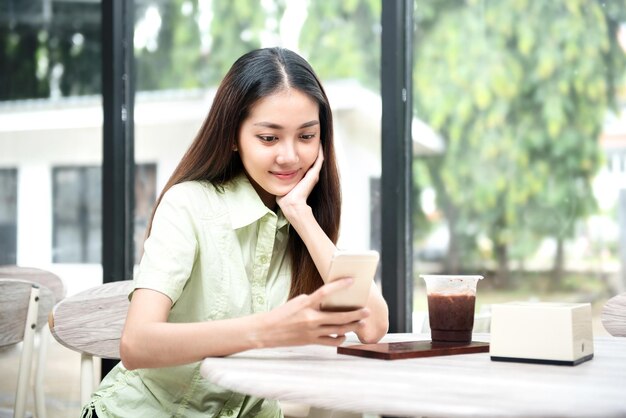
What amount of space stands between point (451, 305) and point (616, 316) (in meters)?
0.64

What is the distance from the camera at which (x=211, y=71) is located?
3150 millimetres

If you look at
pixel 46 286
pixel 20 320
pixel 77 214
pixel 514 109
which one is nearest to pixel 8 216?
pixel 77 214

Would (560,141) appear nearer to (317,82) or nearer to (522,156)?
(522,156)

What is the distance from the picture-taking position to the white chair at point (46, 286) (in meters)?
2.61

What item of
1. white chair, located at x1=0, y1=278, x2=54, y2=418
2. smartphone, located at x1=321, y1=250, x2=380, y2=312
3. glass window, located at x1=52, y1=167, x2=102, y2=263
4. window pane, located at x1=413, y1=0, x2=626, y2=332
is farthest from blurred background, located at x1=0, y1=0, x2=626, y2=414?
smartphone, located at x1=321, y1=250, x2=380, y2=312

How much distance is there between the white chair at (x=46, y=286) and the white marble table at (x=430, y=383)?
→ 1360 millimetres

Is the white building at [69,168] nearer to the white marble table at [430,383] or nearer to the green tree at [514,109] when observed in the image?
the green tree at [514,109]

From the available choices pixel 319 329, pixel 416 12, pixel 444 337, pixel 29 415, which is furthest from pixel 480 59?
pixel 29 415

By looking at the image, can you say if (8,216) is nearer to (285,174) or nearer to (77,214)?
(77,214)

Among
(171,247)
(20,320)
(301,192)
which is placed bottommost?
(20,320)

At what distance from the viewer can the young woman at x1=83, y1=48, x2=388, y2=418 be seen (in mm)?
1699

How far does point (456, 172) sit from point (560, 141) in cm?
34

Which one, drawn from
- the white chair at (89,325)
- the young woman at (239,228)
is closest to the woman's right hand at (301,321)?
the young woman at (239,228)

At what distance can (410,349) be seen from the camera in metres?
1.47
